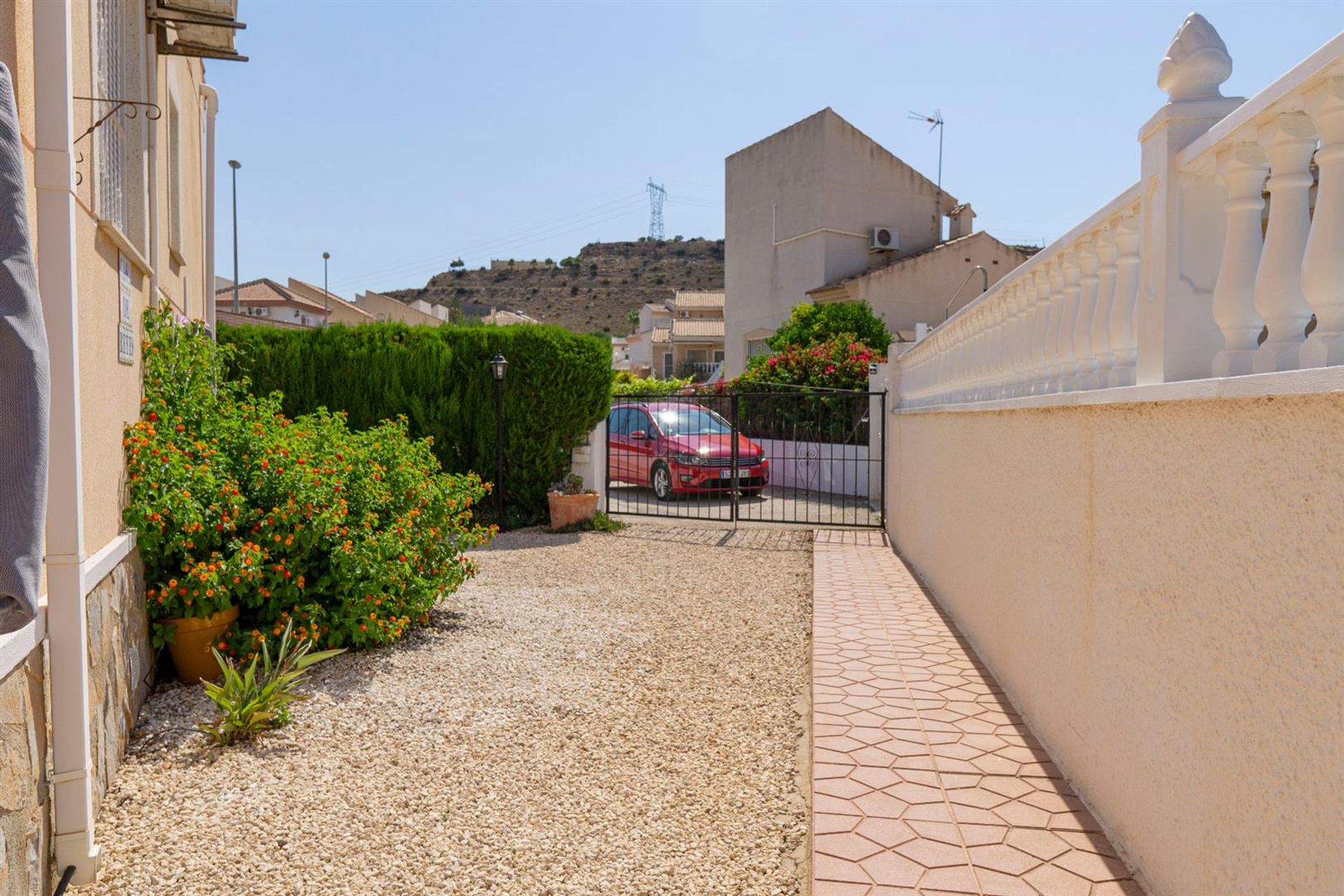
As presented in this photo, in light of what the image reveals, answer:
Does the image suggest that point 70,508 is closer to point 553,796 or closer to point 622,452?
point 553,796

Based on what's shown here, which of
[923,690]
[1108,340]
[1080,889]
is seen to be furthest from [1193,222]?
[923,690]

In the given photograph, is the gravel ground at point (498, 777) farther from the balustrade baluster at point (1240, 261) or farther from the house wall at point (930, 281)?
the house wall at point (930, 281)

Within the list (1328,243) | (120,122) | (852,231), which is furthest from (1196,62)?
(852,231)

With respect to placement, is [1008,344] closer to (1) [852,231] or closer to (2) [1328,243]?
(2) [1328,243]

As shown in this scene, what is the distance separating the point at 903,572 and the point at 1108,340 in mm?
4974

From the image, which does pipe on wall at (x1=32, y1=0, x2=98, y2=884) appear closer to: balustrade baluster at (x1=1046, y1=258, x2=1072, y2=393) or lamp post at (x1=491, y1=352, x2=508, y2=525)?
balustrade baluster at (x1=1046, y1=258, x2=1072, y2=393)

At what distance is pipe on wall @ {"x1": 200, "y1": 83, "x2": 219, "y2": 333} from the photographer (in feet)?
26.6

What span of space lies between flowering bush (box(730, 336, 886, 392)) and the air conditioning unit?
22.3 feet

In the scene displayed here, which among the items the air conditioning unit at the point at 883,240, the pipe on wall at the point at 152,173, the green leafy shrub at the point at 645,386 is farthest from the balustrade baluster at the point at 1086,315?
the air conditioning unit at the point at 883,240

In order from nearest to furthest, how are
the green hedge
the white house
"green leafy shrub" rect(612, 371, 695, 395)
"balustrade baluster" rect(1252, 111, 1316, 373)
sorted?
1. "balustrade baluster" rect(1252, 111, 1316, 373)
2. the green hedge
3. "green leafy shrub" rect(612, 371, 695, 395)
4. the white house

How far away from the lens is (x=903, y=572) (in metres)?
7.84

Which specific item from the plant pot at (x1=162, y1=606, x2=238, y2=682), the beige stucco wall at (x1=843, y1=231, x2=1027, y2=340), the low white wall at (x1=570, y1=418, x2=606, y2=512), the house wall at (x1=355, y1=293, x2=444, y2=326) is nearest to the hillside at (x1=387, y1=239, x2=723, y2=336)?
the house wall at (x1=355, y1=293, x2=444, y2=326)

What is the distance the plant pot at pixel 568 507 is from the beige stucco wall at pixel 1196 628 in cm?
713

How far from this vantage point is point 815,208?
23594 millimetres
